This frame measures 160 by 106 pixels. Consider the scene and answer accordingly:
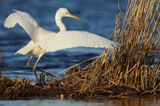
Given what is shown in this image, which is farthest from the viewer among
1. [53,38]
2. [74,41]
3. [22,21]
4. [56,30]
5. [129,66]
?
[56,30]

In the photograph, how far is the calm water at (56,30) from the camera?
35.6ft

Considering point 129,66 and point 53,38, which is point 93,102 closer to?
point 129,66

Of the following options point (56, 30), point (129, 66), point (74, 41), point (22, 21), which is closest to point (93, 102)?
point (74, 41)

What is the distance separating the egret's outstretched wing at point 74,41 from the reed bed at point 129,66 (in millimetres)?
600

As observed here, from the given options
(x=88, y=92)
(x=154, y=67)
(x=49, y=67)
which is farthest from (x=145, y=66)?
(x=49, y=67)

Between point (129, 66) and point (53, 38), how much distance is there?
1.18 metres

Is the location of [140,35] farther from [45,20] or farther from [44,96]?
[45,20]

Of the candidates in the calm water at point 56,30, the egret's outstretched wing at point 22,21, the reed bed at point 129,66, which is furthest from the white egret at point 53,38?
the calm water at point 56,30

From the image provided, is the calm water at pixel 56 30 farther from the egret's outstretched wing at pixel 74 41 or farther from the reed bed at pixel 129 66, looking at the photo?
the egret's outstretched wing at pixel 74 41

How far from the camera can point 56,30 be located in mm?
19750

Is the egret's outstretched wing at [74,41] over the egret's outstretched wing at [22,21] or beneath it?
beneath

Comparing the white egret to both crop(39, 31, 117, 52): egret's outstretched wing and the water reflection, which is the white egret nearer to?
crop(39, 31, 117, 52): egret's outstretched wing

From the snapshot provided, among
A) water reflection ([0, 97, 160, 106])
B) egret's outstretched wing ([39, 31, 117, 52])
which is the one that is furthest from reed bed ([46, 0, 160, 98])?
egret's outstretched wing ([39, 31, 117, 52])

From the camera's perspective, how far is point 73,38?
1085cm
